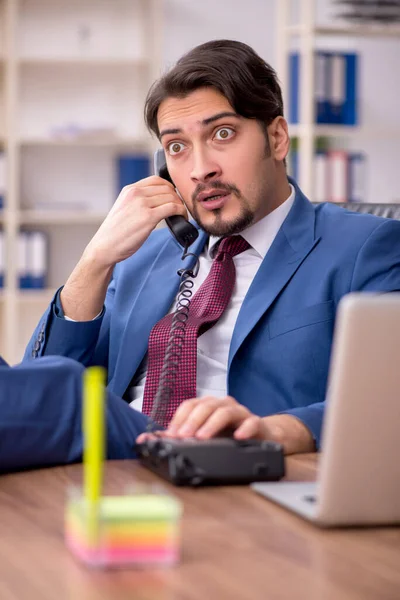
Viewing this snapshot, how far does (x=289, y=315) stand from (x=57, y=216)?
3640 mm

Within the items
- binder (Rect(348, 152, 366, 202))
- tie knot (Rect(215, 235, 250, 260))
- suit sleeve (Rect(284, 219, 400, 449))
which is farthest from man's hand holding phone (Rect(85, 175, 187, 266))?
binder (Rect(348, 152, 366, 202))

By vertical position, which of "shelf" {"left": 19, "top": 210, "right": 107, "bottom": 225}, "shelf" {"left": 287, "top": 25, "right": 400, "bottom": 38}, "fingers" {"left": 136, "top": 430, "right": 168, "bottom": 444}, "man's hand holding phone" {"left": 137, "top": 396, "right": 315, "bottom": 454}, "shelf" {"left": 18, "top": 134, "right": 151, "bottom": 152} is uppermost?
"shelf" {"left": 287, "top": 25, "right": 400, "bottom": 38}

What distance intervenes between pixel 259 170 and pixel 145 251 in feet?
1.06

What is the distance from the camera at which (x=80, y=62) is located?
536 cm

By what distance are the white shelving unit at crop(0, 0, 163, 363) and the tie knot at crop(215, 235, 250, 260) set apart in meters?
3.38

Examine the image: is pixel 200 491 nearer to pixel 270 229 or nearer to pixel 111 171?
pixel 270 229

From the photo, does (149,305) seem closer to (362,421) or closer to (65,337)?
(65,337)

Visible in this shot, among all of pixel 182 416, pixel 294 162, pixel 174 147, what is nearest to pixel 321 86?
pixel 294 162

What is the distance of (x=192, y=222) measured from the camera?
2.22 meters

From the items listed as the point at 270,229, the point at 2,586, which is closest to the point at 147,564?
the point at 2,586

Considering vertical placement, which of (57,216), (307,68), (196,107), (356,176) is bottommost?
(57,216)

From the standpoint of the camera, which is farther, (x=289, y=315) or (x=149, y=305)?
(x=149, y=305)

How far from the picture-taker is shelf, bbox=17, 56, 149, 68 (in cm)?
527

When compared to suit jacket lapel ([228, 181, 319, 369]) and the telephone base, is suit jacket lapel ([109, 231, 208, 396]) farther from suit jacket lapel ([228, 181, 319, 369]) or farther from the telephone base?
the telephone base
